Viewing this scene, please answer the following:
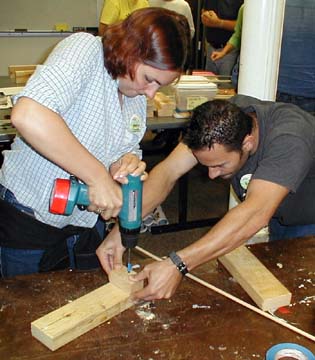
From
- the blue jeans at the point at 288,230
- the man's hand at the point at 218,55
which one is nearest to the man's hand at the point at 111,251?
the blue jeans at the point at 288,230

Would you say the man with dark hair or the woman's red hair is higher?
the woman's red hair

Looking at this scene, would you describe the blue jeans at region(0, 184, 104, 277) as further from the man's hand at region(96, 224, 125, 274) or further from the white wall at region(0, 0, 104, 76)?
the white wall at region(0, 0, 104, 76)

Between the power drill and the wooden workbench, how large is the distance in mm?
229

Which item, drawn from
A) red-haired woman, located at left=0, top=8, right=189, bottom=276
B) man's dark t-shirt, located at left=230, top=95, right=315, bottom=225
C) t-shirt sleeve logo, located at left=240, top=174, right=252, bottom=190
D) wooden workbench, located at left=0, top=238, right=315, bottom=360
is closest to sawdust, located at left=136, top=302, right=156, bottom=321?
wooden workbench, located at left=0, top=238, right=315, bottom=360

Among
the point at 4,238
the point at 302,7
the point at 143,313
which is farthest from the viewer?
the point at 302,7

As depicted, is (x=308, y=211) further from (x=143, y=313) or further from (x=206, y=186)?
(x=206, y=186)

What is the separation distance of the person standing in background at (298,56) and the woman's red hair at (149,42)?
4.71 ft

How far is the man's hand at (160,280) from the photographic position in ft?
4.58

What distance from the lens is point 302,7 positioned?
252cm

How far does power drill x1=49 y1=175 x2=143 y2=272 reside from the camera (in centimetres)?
131

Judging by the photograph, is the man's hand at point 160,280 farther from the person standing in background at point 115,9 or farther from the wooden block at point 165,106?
the person standing in background at point 115,9

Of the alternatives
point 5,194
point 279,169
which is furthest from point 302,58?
point 5,194

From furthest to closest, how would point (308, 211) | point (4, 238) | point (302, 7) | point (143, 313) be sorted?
point (302, 7)
point (308, 211)
point (4, 238)
point (143, 313)

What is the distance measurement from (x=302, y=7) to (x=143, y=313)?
6.46ft
